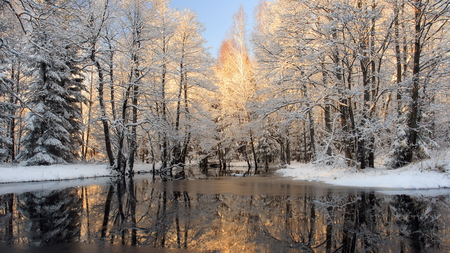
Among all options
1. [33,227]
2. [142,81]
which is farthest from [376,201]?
[142,81]

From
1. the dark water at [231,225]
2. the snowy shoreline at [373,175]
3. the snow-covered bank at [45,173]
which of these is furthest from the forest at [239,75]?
the dark water at [231,225]

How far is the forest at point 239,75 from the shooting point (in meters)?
12.6

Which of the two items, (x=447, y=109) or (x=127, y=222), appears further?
(x=447, y=109)

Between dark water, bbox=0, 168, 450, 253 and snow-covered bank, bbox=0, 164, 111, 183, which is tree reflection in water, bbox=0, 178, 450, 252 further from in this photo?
snow-covered bank, bbox=0, 164, 111, 183

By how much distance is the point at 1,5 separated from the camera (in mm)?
7039

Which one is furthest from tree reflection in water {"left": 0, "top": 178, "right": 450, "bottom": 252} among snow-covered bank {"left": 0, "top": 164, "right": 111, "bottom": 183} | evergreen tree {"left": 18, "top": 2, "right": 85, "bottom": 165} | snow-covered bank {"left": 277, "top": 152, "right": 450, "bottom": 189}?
evergreen tree {"left": 18, "top": 2, "right": 85, "bottom": 165}

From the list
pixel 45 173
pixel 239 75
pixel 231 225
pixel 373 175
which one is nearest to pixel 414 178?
pixel 373 175

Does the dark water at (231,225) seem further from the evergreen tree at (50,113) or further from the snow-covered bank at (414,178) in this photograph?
the evergreen tree at (50,113)

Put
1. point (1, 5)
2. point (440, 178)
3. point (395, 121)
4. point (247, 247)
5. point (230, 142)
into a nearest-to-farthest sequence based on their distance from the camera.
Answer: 1. point (247, 247)
2. point (1, 5)
3. point (440, 178)
4. point (395, 121)
5. point (230, 142)

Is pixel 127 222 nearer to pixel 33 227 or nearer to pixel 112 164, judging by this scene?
pixel 33 227

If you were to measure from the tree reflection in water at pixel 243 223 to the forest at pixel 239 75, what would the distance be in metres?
4.35

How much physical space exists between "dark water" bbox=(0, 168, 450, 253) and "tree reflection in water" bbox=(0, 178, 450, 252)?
0.01 meters

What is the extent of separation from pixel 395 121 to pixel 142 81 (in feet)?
53.5

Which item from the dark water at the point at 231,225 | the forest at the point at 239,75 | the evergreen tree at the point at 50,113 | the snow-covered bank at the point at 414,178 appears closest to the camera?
the dark water at the point at 231,225
